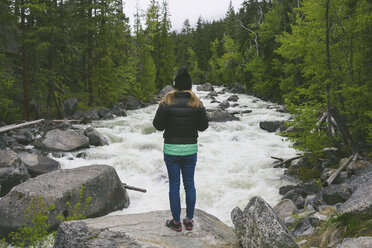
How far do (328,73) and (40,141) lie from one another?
1334 centimetres

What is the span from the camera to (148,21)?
139 feet

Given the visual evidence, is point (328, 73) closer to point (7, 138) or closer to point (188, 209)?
point (188, 209)

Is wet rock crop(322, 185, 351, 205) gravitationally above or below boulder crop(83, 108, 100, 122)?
below

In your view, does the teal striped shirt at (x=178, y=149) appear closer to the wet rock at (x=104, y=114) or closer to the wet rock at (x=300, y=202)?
the wet rock at (x=300, y=202)

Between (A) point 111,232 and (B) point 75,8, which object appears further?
(B) point 75,8

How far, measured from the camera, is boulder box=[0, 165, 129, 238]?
22.9 ft

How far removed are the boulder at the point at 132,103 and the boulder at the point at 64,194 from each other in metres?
21.0

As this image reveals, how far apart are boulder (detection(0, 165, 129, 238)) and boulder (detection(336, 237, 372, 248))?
20.5ft

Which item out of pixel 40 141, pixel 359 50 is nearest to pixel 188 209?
pixel 359 50

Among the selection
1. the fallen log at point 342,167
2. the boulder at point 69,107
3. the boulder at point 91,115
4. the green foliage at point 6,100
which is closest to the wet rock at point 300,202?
the fallen log at point 342,167

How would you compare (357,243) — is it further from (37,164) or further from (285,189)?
(37,164)

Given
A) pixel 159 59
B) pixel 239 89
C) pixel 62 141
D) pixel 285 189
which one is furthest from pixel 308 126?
pixel 159 59

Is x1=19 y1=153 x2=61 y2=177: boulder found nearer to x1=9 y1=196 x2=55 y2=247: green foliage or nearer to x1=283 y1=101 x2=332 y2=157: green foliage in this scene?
x1=9 y1=196 x2=55 y2=247: green foliage

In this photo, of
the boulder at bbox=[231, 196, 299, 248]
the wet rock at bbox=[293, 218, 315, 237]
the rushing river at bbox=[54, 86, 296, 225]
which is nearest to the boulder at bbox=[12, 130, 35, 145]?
the rushing river at bbox=[54, 86, 296, 225]
